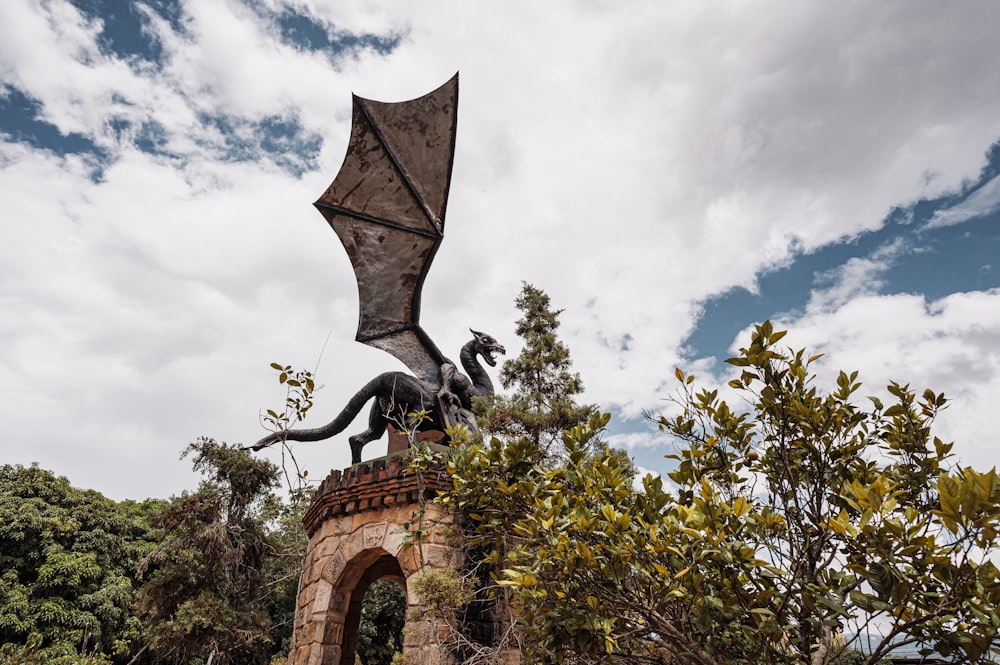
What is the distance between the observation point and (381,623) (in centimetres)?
1536

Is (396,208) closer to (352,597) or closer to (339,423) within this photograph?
(339,423)

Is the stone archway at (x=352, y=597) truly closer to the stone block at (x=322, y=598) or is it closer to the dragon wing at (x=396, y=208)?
the stone block at (x=322, y=598)

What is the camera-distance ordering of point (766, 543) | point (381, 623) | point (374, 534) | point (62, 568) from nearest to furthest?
point (766, 543) → point (374, 534) → point (62, 568) → point (381, 623)

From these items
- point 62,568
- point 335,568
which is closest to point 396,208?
point 335,568

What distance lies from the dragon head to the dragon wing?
24.5 inches

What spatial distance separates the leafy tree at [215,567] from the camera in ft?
40.1

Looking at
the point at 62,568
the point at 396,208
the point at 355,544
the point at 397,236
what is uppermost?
the point at 396,208

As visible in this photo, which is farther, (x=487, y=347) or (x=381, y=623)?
(x=381, y=623)

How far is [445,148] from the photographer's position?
27.8 feet

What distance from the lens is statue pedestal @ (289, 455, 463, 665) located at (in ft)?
19.8

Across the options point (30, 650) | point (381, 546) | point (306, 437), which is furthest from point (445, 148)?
point (30, 650)

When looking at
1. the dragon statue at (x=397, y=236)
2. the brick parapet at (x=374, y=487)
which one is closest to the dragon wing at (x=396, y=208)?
the dragon statue at (x=397, y=236)

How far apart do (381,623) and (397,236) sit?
11.4m

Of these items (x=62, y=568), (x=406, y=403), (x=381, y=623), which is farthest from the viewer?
(x=381, y=623)
